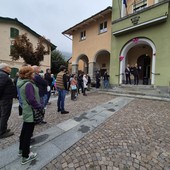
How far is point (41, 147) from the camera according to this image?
108 inches

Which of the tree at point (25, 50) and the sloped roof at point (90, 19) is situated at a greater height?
the sloped roof at point (90, 19)

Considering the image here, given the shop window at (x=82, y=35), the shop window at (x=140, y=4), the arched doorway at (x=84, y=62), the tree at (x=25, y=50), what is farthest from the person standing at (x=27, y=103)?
the shop window at (x=82, y=35)

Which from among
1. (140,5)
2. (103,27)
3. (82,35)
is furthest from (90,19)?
(140,5)

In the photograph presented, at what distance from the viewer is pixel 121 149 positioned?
2.70 m

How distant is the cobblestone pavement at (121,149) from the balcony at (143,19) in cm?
804

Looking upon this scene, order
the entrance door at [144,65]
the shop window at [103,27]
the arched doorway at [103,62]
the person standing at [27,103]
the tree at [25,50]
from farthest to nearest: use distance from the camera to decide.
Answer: the arched doorway at [103,62], the shop window at [103,27], the entrance door at [144,65], the tree at [25,50], the person standing at [27,103]

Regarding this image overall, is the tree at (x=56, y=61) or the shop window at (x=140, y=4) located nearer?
the shop window at (x=140, y=4)

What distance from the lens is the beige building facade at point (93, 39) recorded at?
44.1 feet

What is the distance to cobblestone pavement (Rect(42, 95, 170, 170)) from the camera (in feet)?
7.31

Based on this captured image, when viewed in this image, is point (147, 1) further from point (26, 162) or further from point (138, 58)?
point (26, 162)

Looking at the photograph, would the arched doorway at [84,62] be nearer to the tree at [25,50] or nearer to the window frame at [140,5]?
the tree at [25,50]

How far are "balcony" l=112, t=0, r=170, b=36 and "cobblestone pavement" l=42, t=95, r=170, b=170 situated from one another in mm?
8040

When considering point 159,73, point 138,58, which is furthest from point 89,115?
Answer: point 138,58

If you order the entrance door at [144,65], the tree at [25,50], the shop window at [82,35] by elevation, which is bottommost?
the entrance door at [144,65]
